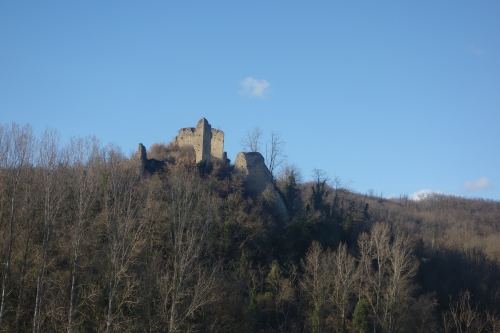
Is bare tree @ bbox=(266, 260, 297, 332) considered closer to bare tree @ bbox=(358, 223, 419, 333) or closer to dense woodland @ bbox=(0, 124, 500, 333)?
dense woodland @ bbox=(0, 124, 500, 333)

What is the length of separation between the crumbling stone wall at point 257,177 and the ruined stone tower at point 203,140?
1927 millimetres

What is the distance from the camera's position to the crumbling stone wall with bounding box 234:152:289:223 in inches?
1819

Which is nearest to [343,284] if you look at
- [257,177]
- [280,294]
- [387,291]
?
[387,291]

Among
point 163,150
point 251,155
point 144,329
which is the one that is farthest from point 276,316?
point 163,150

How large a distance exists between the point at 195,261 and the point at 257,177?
17.4 m

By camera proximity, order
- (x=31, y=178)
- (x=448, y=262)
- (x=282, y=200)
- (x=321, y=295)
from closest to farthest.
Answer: (x=31, y=178)
(x=321, y=295)
(x=282, y=200)
(x=448, y=262)

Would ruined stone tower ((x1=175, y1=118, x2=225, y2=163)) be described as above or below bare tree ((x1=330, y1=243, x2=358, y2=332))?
above

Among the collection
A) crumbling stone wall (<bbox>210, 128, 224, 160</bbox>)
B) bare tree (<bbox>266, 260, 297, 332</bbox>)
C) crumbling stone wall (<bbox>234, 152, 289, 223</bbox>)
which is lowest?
bare tree (<bbox>266, 260, 297, 332</bbox>)

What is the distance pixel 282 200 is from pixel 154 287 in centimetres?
2058

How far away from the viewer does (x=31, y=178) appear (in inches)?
1103

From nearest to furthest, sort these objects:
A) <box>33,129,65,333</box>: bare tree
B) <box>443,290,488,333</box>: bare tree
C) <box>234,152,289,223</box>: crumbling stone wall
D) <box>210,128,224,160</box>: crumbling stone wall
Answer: <box>33,129,65,333</box>: bare tree, <box>443,290,488,333</box>: bare tree, <box>234,152,289,223</box>: crumbling stone wall, <box>210,128,224,160</box>: crumbling stone wall

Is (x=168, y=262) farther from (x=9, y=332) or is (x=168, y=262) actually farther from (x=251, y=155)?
(x=251, y=155)

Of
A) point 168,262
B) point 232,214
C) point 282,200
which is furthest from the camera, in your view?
point 282,200

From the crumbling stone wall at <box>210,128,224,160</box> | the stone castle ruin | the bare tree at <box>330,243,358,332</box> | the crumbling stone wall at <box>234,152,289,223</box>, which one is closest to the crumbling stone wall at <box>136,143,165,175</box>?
the stone castle ruin
